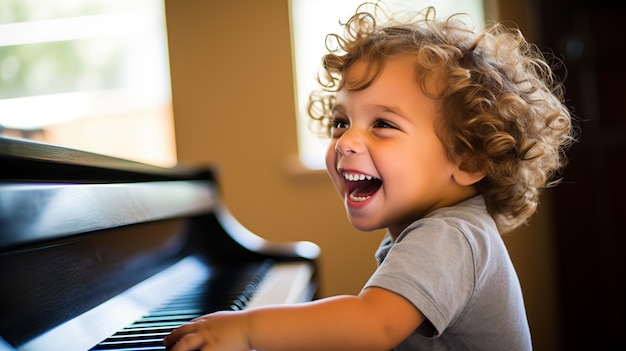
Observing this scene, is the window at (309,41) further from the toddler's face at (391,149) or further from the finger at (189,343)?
the finger at (189,343)

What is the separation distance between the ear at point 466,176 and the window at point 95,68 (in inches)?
115

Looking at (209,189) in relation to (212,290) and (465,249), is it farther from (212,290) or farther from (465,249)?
(465,249)

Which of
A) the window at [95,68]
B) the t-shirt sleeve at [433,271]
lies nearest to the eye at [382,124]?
the t-shirt sleeve at [433,271]

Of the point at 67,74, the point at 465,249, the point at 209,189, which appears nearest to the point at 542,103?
the point at 465,249

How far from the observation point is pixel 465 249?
916 mm

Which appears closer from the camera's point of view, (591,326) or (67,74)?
(591,326)

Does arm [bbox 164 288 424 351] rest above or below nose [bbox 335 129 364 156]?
below

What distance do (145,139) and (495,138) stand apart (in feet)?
9.95

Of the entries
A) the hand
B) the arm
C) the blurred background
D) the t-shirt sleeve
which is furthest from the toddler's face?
the blurred background

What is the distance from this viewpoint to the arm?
0.77 m

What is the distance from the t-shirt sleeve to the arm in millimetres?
19

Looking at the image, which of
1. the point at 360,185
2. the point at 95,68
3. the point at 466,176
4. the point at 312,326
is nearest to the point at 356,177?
the point at 360,185

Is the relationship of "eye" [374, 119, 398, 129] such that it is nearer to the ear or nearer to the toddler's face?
the toddler's face

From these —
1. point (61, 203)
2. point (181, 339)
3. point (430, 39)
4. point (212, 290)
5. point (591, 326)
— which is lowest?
point (591, 326)
